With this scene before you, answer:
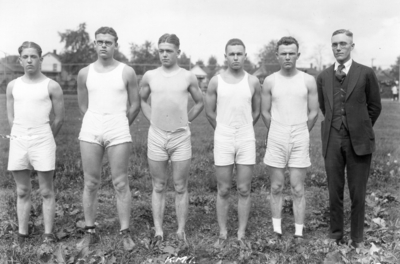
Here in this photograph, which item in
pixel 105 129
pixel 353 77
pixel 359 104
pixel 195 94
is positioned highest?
pixel 353 77

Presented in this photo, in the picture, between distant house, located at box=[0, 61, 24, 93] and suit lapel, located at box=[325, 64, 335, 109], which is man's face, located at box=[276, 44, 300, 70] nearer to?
suit lapel, located at box=[325, 64, 335, 109]

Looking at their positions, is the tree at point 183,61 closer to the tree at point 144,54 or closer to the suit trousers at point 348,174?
the tree at point 144,54

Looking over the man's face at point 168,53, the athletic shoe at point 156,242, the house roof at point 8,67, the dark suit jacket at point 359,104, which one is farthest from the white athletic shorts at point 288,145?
the house roof at point 8,67

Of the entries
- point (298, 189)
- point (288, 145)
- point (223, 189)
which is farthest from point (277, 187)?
point (223, 189)

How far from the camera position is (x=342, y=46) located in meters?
4.53

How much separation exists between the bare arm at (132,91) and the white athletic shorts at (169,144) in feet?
0.93

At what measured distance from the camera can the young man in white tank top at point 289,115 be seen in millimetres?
4613

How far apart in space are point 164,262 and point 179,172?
3.31ft

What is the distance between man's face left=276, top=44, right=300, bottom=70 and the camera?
4.57m

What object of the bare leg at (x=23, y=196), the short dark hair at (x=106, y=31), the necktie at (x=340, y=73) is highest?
the short dark hair at (x=106, y=31)

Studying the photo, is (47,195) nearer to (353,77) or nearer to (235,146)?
(235,146)

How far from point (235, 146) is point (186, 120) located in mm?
586

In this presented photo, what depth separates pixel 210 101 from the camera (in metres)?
4.76

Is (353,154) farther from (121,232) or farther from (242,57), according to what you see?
(121,232)
